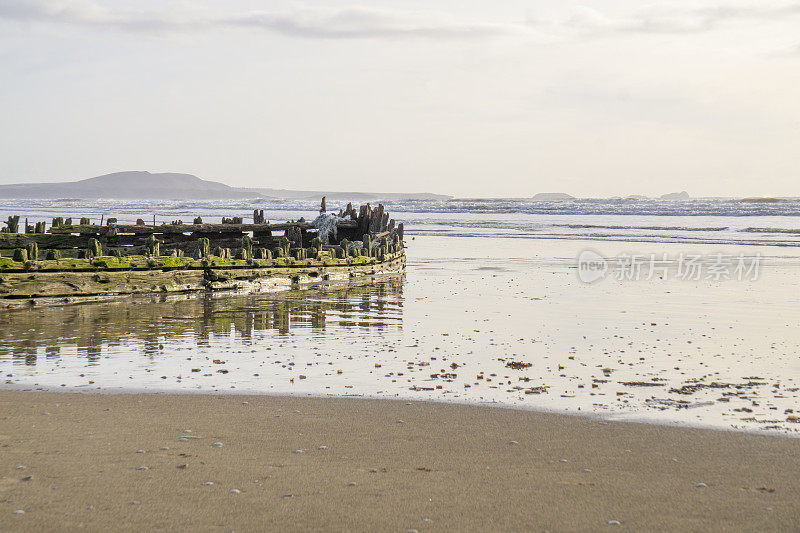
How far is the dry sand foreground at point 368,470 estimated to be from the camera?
204 inches

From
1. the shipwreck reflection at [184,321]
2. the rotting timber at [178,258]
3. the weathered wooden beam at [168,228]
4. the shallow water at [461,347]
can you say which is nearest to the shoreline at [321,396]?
the shallow water at [461,347]

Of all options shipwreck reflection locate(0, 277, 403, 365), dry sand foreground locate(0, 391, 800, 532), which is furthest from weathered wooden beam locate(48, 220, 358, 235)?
dry sand foreground locate(0, 391, 800, 532)

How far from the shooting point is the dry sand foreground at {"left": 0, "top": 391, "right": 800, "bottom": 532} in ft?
17.0

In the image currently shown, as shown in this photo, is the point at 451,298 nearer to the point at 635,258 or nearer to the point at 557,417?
the point at 557,417

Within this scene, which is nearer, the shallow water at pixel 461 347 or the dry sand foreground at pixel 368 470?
the dry sand foreground at pixel 368 470

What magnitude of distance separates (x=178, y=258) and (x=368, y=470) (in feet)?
44.8

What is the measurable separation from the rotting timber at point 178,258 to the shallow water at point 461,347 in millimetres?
789

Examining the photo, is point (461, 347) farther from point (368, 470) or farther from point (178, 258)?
point (178, 258)

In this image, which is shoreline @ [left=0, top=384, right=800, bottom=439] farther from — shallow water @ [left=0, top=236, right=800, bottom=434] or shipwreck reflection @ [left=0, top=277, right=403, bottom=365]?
shipwreck reflection @ [left=0, top=277, right=403, bottom=365]

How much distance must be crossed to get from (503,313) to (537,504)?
10038 millimetres

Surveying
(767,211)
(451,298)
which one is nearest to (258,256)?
(451,298)

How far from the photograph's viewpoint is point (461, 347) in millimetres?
11586

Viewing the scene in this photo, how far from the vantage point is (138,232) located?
22.0m

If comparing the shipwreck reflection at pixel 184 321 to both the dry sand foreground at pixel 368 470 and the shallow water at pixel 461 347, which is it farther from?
the dry sand foreground at pixel 368 470
